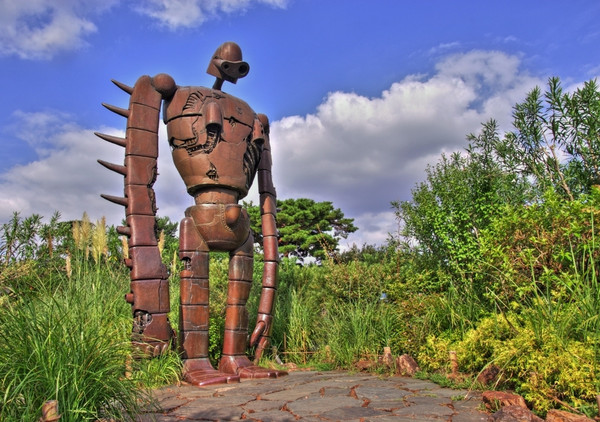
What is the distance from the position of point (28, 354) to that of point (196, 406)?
1.39 metres

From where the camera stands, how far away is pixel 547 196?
170 inches

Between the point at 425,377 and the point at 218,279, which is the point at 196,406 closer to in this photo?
the point at 425,377

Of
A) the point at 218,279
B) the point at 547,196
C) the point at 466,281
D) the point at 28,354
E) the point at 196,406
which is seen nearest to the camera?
the point at 28,354

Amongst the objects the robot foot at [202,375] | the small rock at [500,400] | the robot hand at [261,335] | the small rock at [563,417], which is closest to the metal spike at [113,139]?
the robot foot at [202,375]

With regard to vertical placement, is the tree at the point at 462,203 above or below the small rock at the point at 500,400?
above

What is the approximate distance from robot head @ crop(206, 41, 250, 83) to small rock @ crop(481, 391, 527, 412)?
3966 millimetres

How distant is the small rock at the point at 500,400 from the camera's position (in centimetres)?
294

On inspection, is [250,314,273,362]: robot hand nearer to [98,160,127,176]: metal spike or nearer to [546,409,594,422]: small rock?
[98,160,127,176]: metal spike

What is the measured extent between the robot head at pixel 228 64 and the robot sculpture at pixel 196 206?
1 cm

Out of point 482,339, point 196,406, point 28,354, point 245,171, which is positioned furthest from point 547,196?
point 28,354

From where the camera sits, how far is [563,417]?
8.66 ft

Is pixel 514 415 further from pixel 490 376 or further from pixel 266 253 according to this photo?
pixel 266 253

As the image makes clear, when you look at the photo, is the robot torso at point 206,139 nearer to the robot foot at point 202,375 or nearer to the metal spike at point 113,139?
the metal spike at point 113,139

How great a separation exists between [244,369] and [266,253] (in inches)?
53.8
